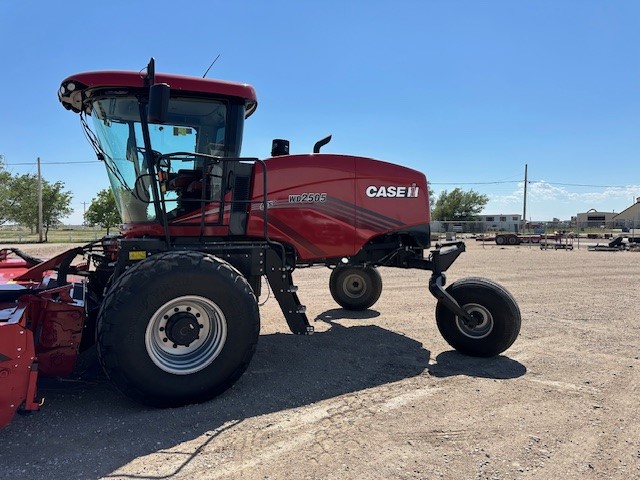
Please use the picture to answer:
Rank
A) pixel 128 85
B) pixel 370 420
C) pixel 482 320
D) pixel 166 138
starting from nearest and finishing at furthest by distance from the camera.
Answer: pixel 370 420
pixel 128 85
pixel 166 138
pixel 482 320

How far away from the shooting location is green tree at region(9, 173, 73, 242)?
3922 centimetres

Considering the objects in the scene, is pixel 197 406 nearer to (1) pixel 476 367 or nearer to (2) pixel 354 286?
(1) pixel 476 367

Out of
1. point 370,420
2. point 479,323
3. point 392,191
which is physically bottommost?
point 370,420

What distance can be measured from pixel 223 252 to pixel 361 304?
375 cm

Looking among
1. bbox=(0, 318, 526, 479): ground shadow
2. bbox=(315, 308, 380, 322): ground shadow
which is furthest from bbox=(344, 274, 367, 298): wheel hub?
bbox=(0, 318, 526, 479): ground shadow

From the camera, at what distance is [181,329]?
3729mm

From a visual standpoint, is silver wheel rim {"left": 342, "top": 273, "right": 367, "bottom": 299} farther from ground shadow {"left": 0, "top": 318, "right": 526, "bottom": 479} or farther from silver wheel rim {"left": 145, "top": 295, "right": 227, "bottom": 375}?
silver wheel rim {"left": 145, "top": 295, "right": 227, "bottom": 375}

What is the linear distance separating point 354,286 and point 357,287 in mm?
54

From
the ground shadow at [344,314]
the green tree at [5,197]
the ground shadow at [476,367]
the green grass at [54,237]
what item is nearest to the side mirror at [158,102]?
the ground shadow at [476,367]

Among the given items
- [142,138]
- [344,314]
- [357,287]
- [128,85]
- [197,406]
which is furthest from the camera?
[357,287]

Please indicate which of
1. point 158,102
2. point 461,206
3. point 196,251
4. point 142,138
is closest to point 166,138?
point 142,138

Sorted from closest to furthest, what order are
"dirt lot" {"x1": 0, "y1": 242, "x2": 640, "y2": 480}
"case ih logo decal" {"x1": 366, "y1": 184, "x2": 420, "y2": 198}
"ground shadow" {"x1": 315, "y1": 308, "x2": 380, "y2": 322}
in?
"dirt lot" {"x1": 0, "y1": 242, "x2": 640, "y2": 480} → "case ih logo decal" {"x1": 366, "y1": 184, "x2": 420, "y2": 198} → "ground shadow" {"x1": 315, "y1": 308, "x2": 380, "y2": 322}

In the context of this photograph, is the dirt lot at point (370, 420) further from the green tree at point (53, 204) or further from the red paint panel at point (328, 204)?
the green tree at point (53, 204)

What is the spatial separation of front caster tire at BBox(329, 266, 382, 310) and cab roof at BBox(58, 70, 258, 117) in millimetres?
3786
